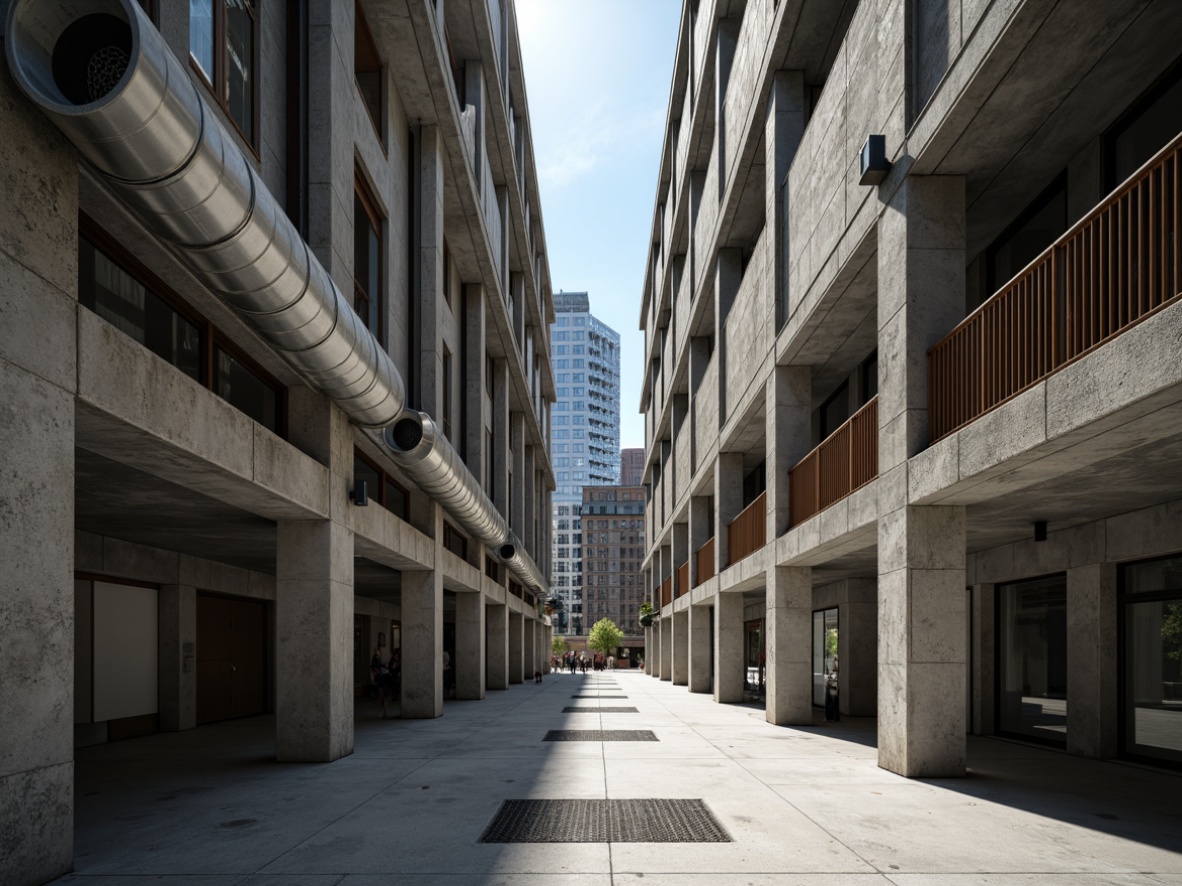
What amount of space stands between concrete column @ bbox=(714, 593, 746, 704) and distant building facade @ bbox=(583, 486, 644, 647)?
123m

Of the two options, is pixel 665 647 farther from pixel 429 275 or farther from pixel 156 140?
pixel 156 140

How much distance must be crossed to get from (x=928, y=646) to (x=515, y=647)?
100 ft

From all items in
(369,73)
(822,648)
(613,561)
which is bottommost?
(613,561)

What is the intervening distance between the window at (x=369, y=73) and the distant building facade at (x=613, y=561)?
132808 millimetres

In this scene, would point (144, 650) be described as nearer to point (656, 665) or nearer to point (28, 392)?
point (28, 392)

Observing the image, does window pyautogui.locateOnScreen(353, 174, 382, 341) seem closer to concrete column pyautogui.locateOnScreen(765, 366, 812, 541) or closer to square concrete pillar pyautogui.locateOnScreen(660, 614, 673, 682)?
concrete column pyautogui.locateOnScreen(765, 366, 812, 541)

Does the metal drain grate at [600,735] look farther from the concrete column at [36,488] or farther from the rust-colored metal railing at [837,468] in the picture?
the concrete column at [36,488]

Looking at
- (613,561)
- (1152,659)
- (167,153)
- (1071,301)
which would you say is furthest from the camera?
(613,561)

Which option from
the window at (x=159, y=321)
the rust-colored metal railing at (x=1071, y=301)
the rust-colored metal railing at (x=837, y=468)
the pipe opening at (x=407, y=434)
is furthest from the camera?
the pipe opening at (x=407, y=434)

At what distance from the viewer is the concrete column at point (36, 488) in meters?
5.79

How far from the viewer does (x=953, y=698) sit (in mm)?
10758

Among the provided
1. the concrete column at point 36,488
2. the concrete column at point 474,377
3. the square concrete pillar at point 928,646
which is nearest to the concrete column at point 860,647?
the square concrete pillar at point 928,646

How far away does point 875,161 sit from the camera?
11.6 m

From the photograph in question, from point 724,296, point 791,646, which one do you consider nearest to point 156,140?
point 791,646
